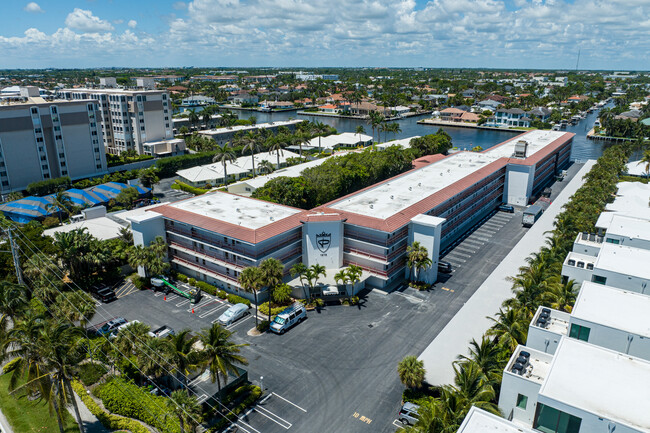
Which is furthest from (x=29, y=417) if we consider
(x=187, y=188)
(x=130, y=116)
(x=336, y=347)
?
(x=130, y=116)

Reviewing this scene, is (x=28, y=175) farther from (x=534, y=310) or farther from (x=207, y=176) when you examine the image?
(x=534, y=310)

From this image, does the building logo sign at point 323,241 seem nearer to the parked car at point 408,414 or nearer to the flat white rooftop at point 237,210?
the flat white rooftop at point 237,210

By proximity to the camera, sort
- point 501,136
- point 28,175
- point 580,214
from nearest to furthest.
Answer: point 580,214 → point 28,175 → point 501,136

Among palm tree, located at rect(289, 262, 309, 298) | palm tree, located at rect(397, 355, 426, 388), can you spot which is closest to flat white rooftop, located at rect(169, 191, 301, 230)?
palm tree, located at rect(289, 262, 309, 298)

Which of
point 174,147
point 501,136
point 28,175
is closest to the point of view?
point 28,175

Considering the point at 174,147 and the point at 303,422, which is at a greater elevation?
the point at 174,147

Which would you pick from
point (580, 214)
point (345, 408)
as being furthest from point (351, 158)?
point (345, 408)
